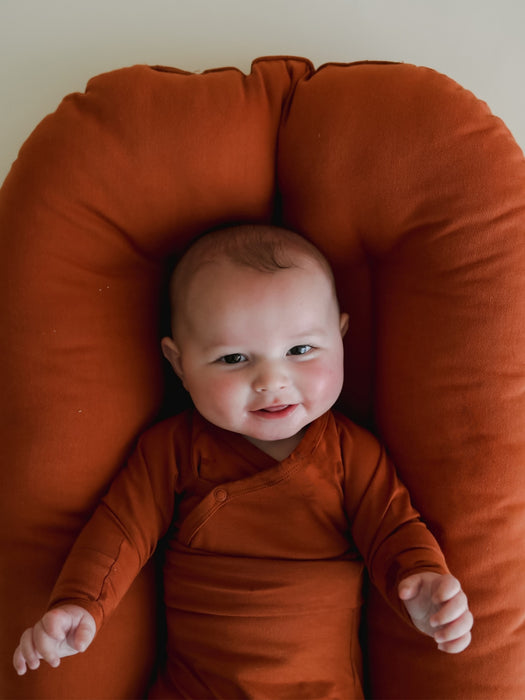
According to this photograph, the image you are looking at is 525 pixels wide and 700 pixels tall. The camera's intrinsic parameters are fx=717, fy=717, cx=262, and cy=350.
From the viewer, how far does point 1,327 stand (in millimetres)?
1143

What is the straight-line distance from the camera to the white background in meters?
1.33

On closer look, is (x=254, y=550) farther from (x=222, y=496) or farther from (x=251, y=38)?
(x=251, y=38)

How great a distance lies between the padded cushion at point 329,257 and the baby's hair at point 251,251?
0.04 meters

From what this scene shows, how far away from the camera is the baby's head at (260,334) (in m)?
1.08

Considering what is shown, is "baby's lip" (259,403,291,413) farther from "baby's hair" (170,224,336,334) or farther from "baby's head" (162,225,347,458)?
"baby's hair" (170,224,336,334)

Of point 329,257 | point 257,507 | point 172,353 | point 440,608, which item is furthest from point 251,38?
point 440,608

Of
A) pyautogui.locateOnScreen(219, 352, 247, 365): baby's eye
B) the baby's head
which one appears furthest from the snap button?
pyautogui.locateOnScreen(219, 352, 247, 365): baby's eye

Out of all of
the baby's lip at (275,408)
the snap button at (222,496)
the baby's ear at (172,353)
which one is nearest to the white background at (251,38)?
the baby's ear at (172,353)

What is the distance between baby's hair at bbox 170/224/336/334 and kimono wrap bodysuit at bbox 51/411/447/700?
26cm

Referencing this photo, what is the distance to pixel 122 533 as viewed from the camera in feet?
3.76

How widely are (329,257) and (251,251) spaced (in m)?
0.16

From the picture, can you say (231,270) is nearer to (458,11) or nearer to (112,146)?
(112,146)

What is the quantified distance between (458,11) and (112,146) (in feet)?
2.32

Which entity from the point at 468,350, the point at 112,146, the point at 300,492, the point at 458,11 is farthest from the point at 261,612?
the point at 458,11
